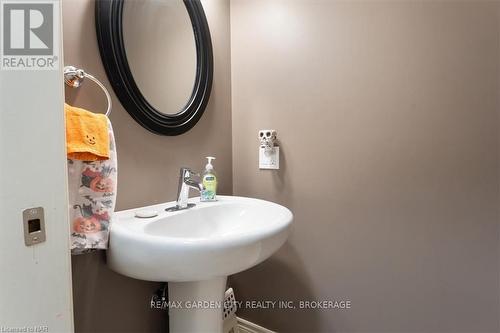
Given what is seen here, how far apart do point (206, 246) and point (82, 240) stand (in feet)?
1.11

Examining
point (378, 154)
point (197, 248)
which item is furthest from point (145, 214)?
point (378, 154)

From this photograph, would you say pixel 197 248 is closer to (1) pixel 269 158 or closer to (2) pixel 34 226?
(2) pixel 34 226

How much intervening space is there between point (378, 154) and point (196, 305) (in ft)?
3.01

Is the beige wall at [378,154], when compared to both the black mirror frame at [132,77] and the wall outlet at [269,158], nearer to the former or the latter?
the wall outlet at [269,158]

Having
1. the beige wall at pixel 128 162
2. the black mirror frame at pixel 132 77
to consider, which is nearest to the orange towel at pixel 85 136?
the beige wall at pixel 128 162

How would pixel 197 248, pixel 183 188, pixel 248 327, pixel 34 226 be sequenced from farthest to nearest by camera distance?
1. pixel 248 327
2. pixel 183 188
3. pixel 197 248
4. pixel 34 226

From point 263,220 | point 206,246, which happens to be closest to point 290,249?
point 263,220

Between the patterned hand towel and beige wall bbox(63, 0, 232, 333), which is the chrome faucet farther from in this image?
the patterned hand towel

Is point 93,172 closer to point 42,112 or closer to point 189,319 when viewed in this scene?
point 42,112

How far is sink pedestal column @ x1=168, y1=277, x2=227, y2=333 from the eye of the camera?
0.90 m

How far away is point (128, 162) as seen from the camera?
3.07ft

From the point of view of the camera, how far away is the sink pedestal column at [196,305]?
90 cm

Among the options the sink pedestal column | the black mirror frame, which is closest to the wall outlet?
the black mirror frame

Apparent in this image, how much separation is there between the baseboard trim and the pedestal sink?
1.62ft
